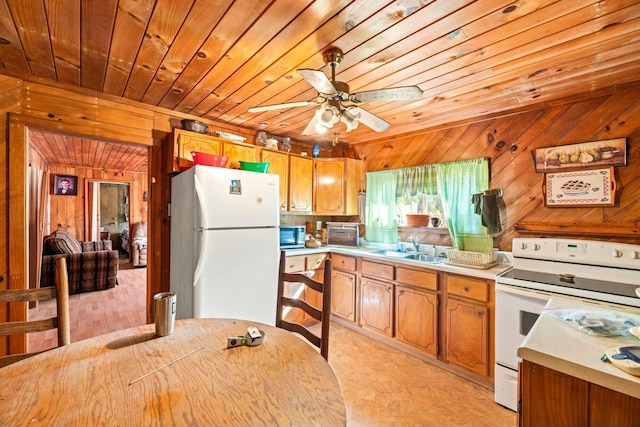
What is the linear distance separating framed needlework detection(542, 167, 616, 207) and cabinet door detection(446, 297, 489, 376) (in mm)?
1130

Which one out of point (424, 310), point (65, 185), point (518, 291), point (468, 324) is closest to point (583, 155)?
point (518, 291)

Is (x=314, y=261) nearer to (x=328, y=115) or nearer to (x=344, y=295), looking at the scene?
(x=344, y=295)

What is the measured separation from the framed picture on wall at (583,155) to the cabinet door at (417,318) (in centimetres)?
151

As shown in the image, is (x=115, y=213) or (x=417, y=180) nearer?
(x=417, y=180)

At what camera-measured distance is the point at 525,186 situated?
8.43ft

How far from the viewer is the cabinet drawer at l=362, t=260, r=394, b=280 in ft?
9.57

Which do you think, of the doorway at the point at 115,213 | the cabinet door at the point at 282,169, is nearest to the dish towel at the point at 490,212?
the cabinet door at the point at 282,169

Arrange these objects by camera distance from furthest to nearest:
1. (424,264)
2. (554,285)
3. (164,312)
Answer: (424,264) < (554,285) < (164,312)

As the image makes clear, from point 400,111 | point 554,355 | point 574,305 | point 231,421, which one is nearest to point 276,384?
point 231,421

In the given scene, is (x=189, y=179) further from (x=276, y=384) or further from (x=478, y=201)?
(x=478, y=201)

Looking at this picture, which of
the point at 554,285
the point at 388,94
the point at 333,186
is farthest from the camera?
the point at 333,186

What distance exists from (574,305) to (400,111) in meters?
1.99

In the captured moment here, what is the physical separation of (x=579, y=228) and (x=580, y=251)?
256 mm

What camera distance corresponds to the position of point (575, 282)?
197 cm
